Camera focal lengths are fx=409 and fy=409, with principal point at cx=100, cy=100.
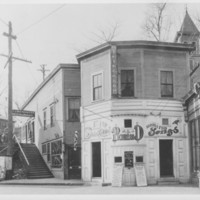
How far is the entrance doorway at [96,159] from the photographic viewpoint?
20656 millimetres

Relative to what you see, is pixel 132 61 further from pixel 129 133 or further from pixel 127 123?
pixel 129 133

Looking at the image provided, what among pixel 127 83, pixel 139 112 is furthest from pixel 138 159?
pixel 127 83

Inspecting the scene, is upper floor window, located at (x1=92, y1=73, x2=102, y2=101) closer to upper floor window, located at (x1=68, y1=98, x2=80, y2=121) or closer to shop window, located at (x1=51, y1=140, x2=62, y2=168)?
upper floor window, located at (x1=68, y1=98, x2=80, y2=121)

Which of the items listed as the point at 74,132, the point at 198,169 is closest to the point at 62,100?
the point at 74,132

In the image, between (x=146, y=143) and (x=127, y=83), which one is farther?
(x=127, y=83)

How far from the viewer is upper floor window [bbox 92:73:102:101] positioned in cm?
2066

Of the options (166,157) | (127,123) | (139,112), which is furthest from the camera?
(166,157)

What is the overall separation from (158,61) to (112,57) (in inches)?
93.1

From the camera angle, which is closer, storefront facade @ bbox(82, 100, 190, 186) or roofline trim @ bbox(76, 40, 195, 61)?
storefront facade @ bbox(82, 100, 190, 186)

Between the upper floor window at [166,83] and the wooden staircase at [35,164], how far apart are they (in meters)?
9.77

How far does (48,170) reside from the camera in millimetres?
26547

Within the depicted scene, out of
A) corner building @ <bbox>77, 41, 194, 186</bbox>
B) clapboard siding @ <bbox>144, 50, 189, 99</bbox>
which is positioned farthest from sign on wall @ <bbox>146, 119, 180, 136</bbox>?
clapboard siding @ <bbox>144, 50, 189, 99</bbox>

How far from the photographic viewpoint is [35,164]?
27.5m

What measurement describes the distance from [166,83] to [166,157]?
364 cm
